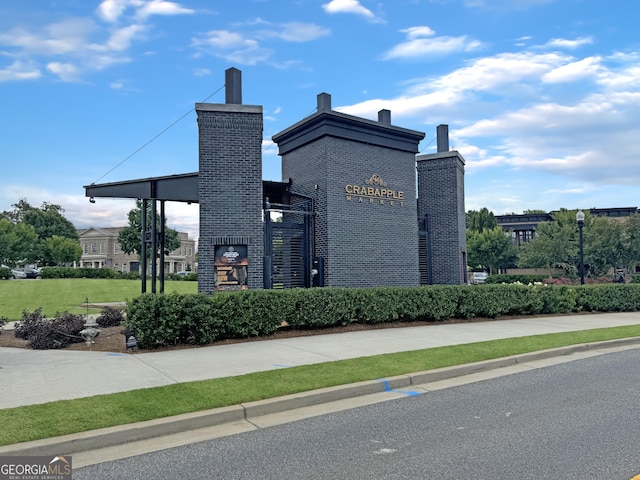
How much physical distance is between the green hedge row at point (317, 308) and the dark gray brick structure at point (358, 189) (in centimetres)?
259

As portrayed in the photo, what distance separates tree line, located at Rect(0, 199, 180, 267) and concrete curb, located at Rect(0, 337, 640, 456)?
3127cm

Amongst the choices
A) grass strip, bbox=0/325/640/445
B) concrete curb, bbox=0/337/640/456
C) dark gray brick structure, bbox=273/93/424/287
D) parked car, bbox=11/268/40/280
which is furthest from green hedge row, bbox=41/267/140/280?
concrete curb, bbox=0/337/640/456

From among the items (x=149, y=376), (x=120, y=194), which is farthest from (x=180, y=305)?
(x=120, y=194)

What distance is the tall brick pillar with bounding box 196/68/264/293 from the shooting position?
13555mm

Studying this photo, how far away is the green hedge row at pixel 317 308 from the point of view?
9836 mm

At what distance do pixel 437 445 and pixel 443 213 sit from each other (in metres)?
15.5

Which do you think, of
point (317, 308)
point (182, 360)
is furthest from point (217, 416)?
point (317, 308)

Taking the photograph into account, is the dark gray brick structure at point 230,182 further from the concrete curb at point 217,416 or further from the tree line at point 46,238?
the tree line at point 46,238

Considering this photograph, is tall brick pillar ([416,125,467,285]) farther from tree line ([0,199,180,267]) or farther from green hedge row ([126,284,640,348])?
tree line ([0,199,180,267])

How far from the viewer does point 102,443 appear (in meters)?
4.92

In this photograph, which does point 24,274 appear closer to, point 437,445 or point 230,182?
point 230,182

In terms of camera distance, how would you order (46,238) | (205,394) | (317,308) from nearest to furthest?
(205,394)
(317,308)
(46,238)

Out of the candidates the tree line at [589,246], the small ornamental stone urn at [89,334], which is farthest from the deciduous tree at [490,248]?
the small ornamental stone urn at [89,334]

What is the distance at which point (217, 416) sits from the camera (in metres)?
5.64
